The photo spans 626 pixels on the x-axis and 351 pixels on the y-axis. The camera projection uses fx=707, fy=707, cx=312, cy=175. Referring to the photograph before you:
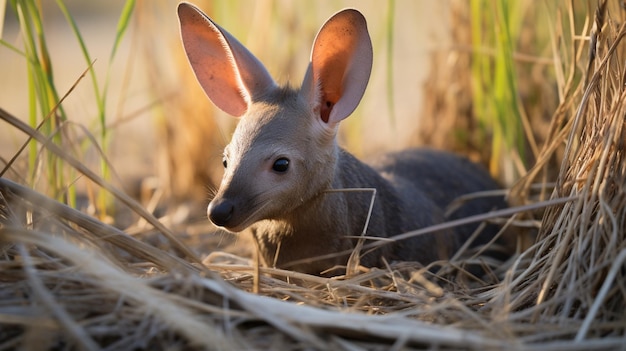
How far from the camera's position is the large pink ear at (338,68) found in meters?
3.82

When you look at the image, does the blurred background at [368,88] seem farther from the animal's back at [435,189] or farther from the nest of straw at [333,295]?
the nest of straw at [333,295]

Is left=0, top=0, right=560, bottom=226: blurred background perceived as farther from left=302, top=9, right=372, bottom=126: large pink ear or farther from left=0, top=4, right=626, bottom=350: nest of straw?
left=0, top=4, right=626, bottom=350: nest of straw

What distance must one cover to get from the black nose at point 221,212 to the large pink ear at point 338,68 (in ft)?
2.97

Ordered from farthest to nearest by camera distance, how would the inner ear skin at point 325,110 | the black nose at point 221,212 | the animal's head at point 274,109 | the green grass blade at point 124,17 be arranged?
1. the inner ear skin at point 325,110
2. the green grass blade at point 124,17
3. the animal's head at point 274,109
4. the black nose at point 221,212

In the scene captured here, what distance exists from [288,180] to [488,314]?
1279mm

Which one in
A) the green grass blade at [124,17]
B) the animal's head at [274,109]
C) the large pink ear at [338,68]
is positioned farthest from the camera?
the green grass blade at [124,17]

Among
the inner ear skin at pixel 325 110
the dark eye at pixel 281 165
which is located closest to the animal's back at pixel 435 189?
the inner ear skin at pixel 325 110

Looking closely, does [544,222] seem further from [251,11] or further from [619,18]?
[251,11]

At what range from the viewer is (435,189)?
5094 millimetres

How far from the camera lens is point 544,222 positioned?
3430 mm

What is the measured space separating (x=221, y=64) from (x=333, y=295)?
69.5 inches

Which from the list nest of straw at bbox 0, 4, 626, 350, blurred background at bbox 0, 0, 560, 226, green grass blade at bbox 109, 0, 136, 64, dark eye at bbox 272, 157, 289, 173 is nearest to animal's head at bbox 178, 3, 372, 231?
dark eye at bbox 272, 157, 289, 173

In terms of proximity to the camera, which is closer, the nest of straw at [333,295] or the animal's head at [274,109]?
the nest of straw at [333,295]

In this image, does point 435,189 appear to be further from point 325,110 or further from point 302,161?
point 302,161
